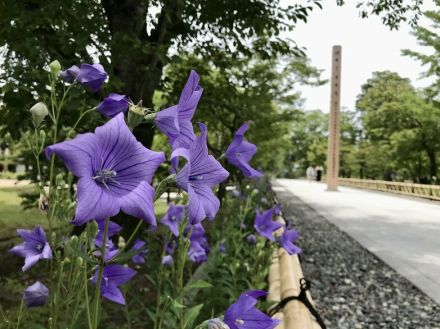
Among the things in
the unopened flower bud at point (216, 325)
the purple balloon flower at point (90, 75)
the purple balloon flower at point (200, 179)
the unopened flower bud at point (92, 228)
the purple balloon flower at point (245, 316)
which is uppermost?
the purple balloon flower at point (90, 75)

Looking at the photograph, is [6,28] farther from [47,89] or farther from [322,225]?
[322,225]

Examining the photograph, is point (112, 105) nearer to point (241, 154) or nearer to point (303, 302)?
point (241, 154)

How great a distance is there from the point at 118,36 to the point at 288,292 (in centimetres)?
240

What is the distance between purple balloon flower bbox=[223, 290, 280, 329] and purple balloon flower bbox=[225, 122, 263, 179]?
0.28 meters

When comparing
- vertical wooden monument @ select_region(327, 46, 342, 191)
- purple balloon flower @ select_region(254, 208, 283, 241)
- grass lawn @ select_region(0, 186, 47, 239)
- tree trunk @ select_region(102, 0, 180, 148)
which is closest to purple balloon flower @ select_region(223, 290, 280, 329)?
purple balloon flower @ select_region(254, 208, 283, 241)

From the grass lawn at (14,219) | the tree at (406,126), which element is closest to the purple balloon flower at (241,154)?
the grass lawn at (14,219)

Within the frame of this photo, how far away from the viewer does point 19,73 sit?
11.1 feet

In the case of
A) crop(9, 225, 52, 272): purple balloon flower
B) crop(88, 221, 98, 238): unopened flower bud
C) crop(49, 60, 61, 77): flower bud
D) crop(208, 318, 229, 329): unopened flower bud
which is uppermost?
crop(49, 60, 61, 77): flower bud

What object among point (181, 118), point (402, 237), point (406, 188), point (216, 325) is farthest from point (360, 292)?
point (406, 188)

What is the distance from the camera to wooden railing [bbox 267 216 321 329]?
2.29 metres

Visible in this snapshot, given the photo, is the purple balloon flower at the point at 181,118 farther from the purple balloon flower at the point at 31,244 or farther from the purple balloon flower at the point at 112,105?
the purple balloon flower at the point at 31,244

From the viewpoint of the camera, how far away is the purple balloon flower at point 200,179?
0.79m

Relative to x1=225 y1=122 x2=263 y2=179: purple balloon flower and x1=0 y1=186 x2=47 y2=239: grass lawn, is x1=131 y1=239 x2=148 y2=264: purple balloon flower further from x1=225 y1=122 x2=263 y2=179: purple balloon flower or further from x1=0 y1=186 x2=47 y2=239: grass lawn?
x1=0 y1=186 x2=47 y2=239: grass lawn

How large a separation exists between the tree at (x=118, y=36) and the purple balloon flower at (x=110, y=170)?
8.33 feet
